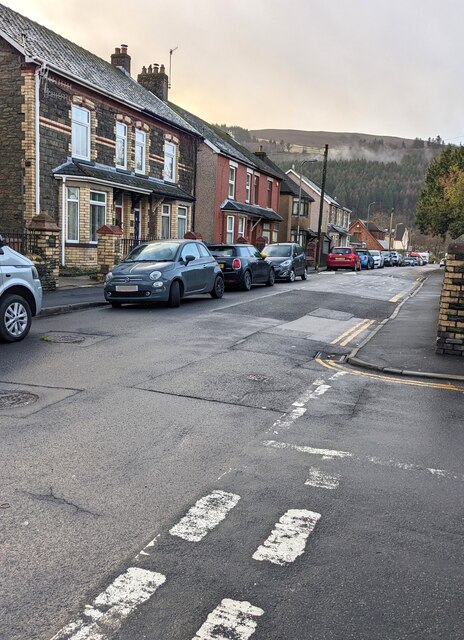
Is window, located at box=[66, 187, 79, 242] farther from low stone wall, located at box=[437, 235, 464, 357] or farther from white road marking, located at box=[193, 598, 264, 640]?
white road marking, located at box=[193, 598, 264, 640]

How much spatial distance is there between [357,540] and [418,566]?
37 cm

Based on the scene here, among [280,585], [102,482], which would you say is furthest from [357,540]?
[102,482]

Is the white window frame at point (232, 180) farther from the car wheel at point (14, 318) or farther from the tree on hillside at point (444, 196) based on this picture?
the car wheel at point (14, 318)

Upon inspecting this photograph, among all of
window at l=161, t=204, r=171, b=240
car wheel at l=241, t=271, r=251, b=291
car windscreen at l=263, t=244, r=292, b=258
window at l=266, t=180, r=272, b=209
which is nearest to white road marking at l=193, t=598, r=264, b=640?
car wheel at l=241, t=271, r=251, b=291

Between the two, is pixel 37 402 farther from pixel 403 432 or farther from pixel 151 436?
pixel 403 432

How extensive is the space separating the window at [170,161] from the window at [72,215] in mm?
8978

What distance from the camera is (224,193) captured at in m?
35.6

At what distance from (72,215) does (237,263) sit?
755 centimetres

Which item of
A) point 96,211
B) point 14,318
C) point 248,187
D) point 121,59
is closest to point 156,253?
point 14,318

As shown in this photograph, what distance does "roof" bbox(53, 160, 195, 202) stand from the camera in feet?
70.2

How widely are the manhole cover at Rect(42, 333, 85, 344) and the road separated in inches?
60.3

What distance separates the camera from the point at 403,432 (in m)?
5.19

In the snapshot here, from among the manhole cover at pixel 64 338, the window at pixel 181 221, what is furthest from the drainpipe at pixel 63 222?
the manhole cover at pixel 64 338

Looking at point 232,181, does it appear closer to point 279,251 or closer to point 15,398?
point 279,251
